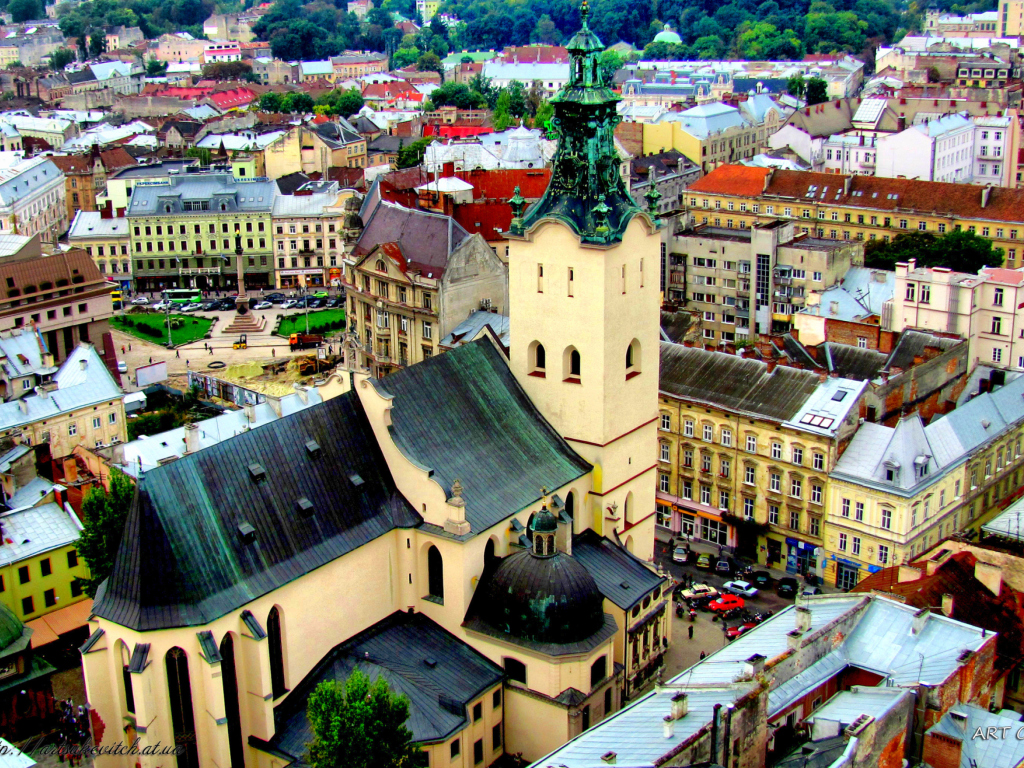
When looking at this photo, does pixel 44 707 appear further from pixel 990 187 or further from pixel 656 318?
pixel 990 187

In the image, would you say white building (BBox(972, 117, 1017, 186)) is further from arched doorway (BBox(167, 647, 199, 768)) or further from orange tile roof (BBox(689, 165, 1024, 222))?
arched doorway (BBox(167, 647, 199, 768))

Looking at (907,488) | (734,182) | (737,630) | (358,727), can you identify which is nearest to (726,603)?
(737,630)

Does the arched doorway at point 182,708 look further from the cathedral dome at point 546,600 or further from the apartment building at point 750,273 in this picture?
the apartment building at point 750,273

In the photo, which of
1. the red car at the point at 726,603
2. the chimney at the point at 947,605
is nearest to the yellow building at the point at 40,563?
the red car at the point at 726,603

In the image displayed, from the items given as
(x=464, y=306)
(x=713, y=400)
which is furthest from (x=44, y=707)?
(x=464, y=306)

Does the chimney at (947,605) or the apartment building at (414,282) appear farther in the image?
the apartment building at (414,282)
